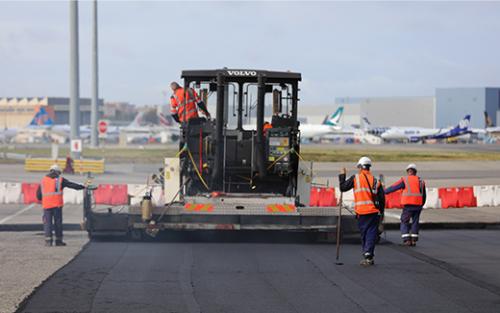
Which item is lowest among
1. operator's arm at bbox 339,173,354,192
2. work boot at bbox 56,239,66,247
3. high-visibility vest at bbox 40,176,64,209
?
work boot at bbox 56,239,66,247

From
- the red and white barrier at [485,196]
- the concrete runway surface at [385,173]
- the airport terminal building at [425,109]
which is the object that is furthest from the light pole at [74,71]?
the airport terminal building at [425,109]

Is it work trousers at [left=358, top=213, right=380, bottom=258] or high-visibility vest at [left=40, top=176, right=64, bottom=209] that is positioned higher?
high-visibility vest at [left=40, top=176, right=64, bottom=209]

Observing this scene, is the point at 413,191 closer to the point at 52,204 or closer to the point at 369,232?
the point at 369,232

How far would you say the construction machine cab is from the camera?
1595cm

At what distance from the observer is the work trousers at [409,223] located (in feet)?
55.6

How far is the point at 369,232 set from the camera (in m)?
13.9

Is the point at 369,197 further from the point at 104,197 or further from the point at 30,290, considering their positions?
the point at 104,197

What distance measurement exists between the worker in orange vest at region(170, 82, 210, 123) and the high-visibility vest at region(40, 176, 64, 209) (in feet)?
9.36

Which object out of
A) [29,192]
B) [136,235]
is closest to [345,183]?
[136,235]

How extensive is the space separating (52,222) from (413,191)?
7332mm

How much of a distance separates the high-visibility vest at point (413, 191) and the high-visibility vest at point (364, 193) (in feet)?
10.9

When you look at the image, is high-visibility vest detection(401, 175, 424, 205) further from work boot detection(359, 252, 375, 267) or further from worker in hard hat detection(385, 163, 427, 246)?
work boot detection(359, 252, 375, 267)

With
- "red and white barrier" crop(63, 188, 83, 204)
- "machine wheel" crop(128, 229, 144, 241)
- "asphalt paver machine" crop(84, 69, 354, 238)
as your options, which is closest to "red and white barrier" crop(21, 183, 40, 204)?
"red and white barrier" crop(63, 188, 83, 204)

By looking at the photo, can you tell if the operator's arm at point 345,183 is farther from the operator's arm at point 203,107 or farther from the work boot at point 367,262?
the operator's arm at point 203,107
